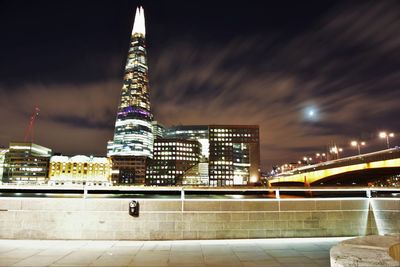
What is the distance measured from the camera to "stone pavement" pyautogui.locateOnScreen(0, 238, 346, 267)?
684cm

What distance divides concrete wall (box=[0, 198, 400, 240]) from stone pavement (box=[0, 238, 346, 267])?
0.31 metres

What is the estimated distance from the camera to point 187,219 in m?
9.48

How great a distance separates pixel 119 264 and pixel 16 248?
3393 millimetres

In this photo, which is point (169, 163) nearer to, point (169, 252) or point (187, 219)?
point (187, 219)

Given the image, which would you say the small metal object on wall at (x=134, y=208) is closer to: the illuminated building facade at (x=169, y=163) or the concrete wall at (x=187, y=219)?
the concrete wall at (x=187, y=219)

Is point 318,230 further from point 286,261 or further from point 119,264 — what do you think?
point 119,264

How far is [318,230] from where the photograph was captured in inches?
390

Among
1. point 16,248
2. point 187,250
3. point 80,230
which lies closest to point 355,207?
point 187,250

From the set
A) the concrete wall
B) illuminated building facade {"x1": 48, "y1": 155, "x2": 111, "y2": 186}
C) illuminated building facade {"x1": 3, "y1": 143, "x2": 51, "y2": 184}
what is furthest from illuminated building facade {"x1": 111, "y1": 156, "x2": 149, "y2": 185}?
the concrete wall

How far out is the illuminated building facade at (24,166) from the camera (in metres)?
176

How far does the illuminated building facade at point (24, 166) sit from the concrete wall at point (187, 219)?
190 meters

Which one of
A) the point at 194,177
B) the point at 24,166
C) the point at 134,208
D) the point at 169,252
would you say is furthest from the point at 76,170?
the point at 169,252

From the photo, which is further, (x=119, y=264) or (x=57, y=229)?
(x=57, y=229)

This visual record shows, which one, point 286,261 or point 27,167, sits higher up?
point 27,167
